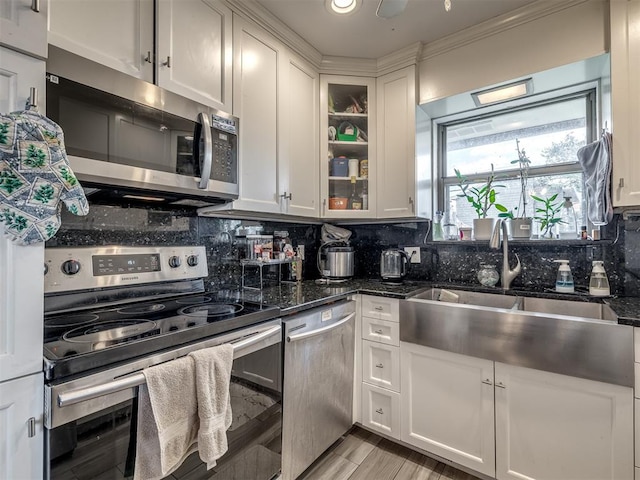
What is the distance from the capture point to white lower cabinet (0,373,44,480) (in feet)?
2.41

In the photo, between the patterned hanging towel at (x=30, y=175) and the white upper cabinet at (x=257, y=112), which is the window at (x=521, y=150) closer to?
the white upper cabinet at (x=257, y=112)

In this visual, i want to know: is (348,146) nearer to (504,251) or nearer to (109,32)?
(504,251)

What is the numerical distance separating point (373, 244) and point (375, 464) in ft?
4.79

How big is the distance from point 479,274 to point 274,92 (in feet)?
5.65

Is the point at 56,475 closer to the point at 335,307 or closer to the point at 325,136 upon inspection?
the point at 335,307

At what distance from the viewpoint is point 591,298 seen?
1.65m

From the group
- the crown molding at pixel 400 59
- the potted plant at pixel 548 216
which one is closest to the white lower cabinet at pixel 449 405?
the potted plant at pixel 548 216

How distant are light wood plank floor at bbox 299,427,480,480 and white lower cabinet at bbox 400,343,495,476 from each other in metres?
0.09

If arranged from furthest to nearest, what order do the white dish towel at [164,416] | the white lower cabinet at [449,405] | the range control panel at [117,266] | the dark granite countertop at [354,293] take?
the white lower cabinet at [449,405]
the dark granite countertop at [354,293]
the range control panel at [117,266]
the white dish towel at [164,416]

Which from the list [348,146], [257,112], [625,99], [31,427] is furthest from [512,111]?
[31,427]

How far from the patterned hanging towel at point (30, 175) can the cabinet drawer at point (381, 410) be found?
1.75 metres

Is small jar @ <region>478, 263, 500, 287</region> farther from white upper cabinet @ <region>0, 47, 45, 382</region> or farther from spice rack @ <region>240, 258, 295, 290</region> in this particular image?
white upper cabinet @ <region>0, 47, 45, 382</region>

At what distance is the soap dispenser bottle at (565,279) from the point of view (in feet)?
5.78

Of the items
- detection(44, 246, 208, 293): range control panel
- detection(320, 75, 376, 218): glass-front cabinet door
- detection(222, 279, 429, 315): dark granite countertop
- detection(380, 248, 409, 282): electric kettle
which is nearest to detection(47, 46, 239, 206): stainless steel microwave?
detection(44, 246, 208, 293): range control panel
